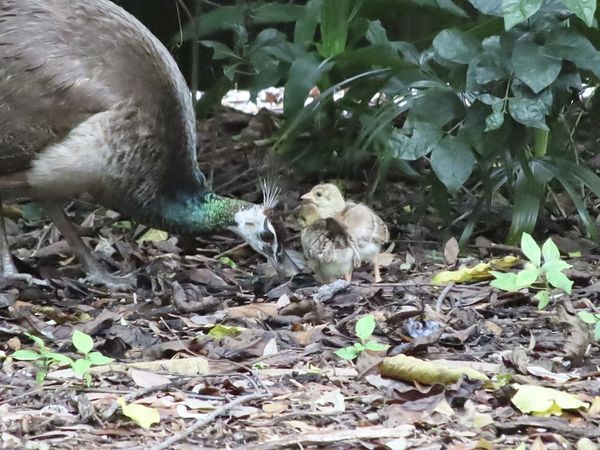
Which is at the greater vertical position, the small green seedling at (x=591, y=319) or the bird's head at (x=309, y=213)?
the small green seedling at (x=591, y=319)

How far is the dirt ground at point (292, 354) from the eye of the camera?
3.21 metres

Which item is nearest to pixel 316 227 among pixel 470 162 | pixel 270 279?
pixel 270 279

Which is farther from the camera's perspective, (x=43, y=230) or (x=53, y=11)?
(x=43, y=230)

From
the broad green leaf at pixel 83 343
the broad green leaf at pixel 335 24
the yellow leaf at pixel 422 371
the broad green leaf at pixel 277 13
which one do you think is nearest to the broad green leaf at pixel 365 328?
the yellow leaf at pixel 422 371

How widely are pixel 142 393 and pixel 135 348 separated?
74cm

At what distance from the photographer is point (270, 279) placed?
5461 millimetres

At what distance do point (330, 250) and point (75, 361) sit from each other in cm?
179

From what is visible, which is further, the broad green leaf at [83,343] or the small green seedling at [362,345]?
the small green seedling at [362,345]

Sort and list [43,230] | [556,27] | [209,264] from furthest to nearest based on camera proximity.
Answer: [43,230], [209,264], [556,27]

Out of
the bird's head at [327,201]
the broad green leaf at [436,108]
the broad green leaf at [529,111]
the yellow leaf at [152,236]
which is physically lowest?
the yellow leaf at [152,236]

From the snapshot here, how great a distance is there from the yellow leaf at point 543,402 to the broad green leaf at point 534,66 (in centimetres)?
212

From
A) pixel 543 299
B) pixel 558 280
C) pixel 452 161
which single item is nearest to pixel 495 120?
pixel 452 161

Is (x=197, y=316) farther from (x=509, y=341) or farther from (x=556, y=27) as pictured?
(x=556, y=27)

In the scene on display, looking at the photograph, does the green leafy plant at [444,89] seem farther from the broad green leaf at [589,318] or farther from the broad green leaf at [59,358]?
the broad green leaf at [59,358]
